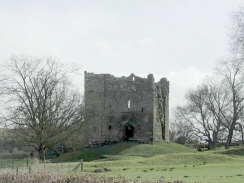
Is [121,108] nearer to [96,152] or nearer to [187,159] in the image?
[96,152]

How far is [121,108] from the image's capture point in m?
60.5

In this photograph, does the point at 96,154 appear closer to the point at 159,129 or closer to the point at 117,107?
the point at 117,107

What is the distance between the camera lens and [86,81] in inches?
2413

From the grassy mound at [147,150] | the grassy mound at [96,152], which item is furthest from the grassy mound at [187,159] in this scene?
the grassy mound at [96,152]

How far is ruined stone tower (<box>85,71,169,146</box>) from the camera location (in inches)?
2352

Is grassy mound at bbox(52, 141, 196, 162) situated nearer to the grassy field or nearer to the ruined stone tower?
the grassy field

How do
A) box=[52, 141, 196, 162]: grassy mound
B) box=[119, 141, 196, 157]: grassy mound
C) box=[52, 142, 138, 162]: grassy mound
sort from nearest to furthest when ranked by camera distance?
box=[119, 141, 196, 157]: grassy mound → box=[52, 141, 196, 162]: grassy mound → box=[52, 142, 138, 162]: grassy mound

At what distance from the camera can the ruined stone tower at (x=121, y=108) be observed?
59750 mm

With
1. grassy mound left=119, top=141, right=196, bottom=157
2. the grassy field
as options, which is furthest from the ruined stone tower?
grassy mound left=119, top=141, right=196, bottom=157

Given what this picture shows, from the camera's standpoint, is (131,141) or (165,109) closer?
(131,141)

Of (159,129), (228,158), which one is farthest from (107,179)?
(159,129)

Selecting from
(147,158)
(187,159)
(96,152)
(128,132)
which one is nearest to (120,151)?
(96,152)

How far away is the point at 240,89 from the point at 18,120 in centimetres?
3103

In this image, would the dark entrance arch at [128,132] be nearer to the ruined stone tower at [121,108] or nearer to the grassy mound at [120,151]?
the ruined stone tower at [121,108]
